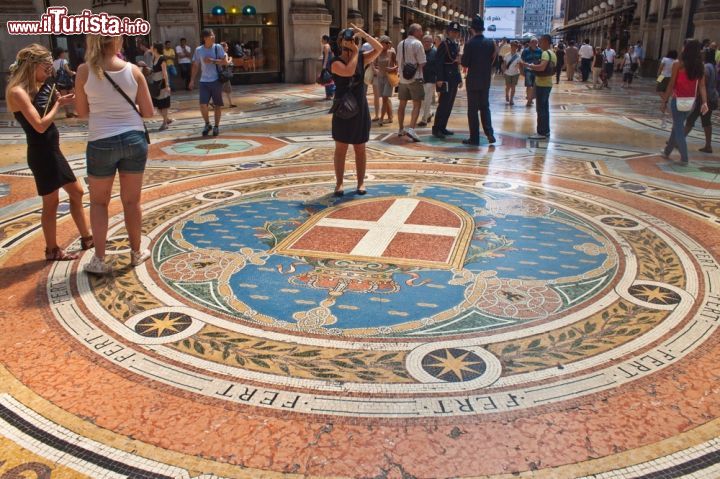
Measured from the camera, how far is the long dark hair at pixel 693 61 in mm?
7020

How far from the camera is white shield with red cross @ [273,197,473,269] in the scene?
13.9 feet

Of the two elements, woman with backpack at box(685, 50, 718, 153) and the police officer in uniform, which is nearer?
woman with backpack at box(685, 50, 718, 153)

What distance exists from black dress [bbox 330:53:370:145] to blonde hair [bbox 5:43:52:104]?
255 cm

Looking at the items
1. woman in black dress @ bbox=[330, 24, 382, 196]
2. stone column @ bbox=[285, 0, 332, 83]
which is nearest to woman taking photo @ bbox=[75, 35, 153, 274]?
woman in black dress @ bbox=[330, 24, 382, 196]

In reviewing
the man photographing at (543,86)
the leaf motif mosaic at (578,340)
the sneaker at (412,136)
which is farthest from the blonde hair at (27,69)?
the man photographing at (543,86)

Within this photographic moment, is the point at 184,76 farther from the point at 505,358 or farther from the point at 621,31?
the point at 621,31

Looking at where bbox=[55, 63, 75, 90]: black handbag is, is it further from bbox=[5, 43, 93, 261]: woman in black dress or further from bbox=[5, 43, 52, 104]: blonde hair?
bbox=[5, 43, 52, 104]: blonde hair

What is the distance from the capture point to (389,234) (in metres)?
4.66

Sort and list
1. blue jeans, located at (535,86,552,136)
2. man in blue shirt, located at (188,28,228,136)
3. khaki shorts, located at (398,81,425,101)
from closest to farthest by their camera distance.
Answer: blue jeans, located at (535,86,552,136), man in blue shirt, located at (188,28,228,136), khaki shorts, located at (398,81,425,101)

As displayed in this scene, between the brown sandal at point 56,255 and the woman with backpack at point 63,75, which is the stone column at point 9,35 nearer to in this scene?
the woman with backpack at point 63,75

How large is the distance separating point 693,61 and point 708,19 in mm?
12644

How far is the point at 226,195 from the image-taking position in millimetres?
5855

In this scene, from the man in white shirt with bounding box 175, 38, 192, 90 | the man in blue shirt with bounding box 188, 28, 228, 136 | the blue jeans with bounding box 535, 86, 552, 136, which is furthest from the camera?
the man in white shirt with bounding box 175, 38, 192, 90

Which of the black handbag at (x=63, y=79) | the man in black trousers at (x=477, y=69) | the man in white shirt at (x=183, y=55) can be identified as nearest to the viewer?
the man in black trousers at (x=477, y=69)
